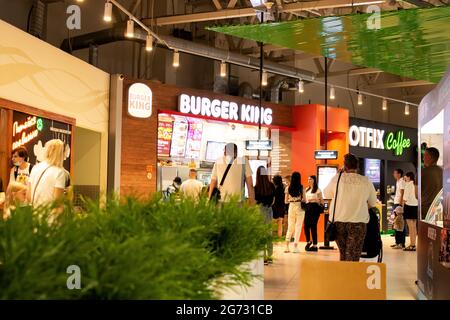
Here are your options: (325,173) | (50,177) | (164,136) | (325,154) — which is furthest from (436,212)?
(325,173)

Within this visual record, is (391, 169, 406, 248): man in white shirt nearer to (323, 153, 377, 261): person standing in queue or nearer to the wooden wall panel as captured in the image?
the wooden wall panel

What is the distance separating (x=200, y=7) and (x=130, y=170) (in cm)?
597

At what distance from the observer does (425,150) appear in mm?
6488

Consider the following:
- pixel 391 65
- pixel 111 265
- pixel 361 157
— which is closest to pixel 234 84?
pixel 361 157

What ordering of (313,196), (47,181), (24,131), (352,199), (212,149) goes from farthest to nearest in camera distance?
(212,149)
(313,196)
(24,131)
(352,199)
(47,181)

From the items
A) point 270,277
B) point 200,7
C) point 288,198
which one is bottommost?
point 270,277

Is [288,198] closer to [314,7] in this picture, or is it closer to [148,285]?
[314,7]

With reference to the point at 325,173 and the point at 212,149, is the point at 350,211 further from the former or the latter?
the point at 325,173

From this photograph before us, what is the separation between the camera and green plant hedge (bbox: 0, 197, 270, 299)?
4.40 ft

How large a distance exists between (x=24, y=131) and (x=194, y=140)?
557 centimetres

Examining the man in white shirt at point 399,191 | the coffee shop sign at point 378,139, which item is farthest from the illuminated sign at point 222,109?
the coffee shop sign at point 378,139

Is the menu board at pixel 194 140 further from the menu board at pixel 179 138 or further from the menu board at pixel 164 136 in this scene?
the menu board at pixel 164 136

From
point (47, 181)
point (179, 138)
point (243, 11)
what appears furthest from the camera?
point (179, 138)

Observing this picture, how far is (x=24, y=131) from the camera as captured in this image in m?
8.11
